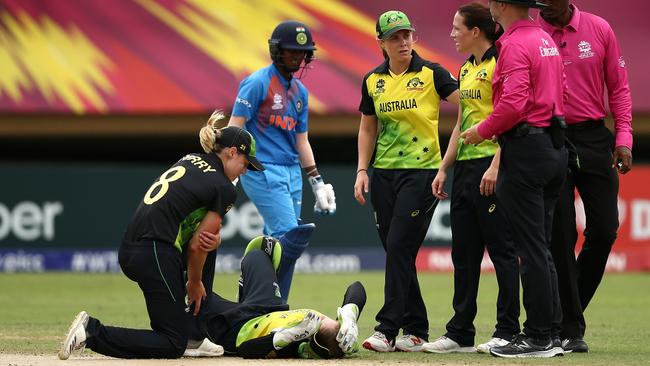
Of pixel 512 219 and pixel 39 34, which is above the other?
pixel 39 34

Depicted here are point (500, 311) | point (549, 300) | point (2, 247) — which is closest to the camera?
point (549, 300)

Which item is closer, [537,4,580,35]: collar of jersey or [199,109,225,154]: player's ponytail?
[199,109,225,154]: player's ponytail

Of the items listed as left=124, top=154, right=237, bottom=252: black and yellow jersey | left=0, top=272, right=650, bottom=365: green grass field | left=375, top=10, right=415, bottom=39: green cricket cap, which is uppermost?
left=375, top=10, right=415, bottom=39: green cricket cap

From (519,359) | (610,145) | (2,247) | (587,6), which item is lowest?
(2,247)

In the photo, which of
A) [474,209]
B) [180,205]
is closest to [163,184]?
[180,205]

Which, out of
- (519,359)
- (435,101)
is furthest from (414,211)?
(519,359)

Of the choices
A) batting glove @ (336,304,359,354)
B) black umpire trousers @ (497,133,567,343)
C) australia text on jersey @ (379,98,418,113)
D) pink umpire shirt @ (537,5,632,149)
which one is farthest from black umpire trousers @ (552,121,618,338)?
batting glove @ (336,304,359,354)

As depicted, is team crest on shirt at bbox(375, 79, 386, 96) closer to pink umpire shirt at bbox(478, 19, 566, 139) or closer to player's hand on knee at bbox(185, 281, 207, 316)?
pink umpire shirt at bbox(478, 19, 566, 139)

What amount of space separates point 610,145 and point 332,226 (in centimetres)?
1077

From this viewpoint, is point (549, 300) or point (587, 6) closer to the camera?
point (549, 300)

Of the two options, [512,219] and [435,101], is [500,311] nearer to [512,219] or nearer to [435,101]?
[512,219]

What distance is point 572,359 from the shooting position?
756cm

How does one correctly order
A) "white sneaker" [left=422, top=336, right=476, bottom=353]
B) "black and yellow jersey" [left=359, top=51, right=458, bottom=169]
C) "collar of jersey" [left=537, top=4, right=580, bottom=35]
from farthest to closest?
"black and yellow jersey" [left=359, top=51, right=458, bottom=169] → "collar of jersey" [left=537, top=4, right=580, bottom=35] → "white sneaker" [left=422, top=336, right=476, bottom=353]

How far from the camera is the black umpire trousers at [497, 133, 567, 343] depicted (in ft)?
24.4
